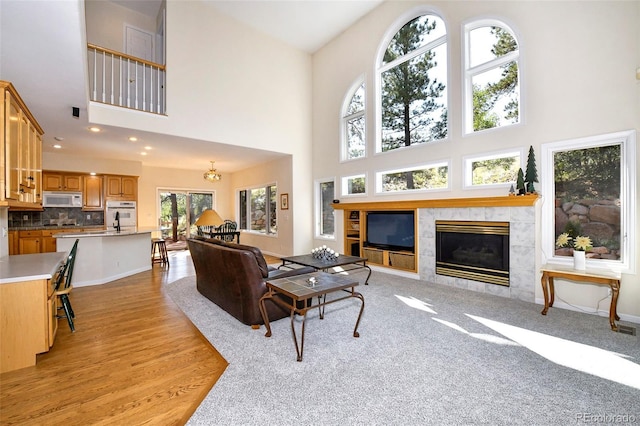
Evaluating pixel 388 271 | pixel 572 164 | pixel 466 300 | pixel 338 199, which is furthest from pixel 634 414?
pixel 338 199

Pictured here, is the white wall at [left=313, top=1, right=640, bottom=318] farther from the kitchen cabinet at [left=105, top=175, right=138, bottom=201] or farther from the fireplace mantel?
the kitchen cabinet at [left=105, top=175, right=138, bottom=201]

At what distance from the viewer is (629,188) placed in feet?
10.8

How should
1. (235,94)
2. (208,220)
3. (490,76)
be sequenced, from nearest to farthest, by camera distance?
(490,76) → (208,220) → (235,94)

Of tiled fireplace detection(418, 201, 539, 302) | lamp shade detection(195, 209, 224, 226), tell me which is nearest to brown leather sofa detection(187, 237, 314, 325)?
lamp shade detection(195, 209, 224, 226)

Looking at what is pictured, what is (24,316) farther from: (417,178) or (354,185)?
(354,185)

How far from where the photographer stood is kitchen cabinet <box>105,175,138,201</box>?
296 inches

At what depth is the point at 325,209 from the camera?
25.6 feet

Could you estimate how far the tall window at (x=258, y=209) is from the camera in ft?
28.4

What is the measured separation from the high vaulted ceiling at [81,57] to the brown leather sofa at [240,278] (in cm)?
233

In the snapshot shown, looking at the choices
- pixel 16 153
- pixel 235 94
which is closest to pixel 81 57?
pixel 16 153

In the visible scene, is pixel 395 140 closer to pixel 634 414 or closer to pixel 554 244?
pixel 554 244

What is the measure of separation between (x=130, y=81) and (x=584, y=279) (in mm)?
7906

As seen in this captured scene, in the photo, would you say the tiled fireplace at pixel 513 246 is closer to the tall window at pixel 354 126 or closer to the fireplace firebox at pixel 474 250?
the fireplace firebox at pixel 474 250

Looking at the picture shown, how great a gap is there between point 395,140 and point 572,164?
306 centimetres
